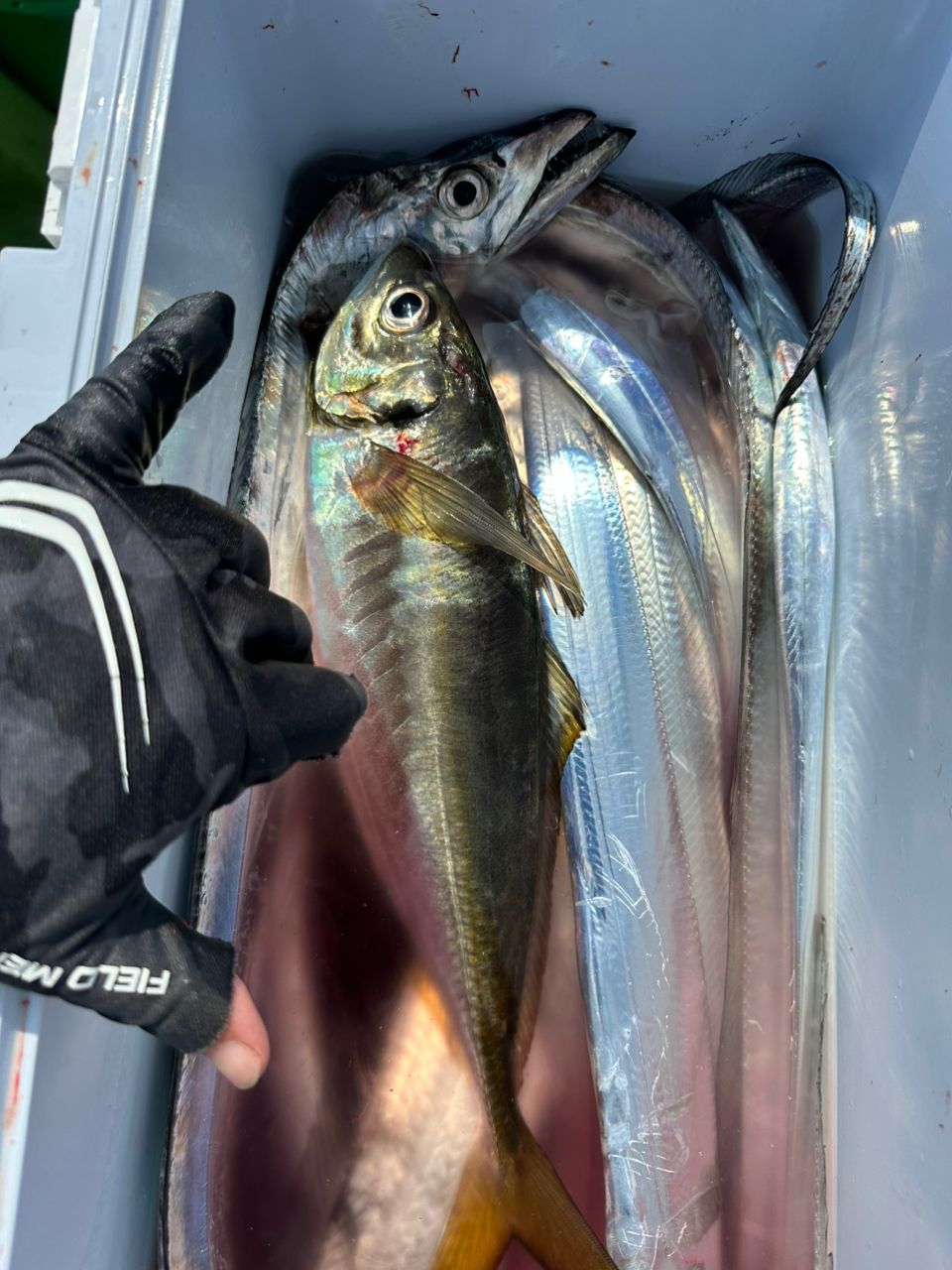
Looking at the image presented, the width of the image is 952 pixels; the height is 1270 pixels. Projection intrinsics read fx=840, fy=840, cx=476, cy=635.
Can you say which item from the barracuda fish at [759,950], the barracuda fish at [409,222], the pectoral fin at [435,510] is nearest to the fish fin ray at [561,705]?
the pectoral fin at [435,510]

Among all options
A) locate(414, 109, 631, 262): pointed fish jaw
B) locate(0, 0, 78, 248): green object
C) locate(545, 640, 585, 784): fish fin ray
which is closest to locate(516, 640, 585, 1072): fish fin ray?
locate(545, 640, 585, 784): fish fin ray

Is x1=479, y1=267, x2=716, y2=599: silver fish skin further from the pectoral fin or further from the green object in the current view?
the green object

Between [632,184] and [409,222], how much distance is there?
1.59ft

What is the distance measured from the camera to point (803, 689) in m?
1.21

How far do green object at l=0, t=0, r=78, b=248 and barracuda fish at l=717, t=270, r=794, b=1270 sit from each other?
5.03ft

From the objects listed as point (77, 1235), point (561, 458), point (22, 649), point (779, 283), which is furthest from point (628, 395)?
point (77, 1235)

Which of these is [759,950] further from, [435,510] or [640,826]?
[435,510]

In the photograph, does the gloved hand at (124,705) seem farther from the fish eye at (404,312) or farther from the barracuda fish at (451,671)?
the fish eye at (404,312)

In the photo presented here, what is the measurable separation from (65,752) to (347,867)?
56cm

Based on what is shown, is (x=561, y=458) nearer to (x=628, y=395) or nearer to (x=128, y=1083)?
(x=628, y=395)

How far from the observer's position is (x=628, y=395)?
1.39 metres

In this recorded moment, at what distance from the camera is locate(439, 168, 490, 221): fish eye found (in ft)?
4.16

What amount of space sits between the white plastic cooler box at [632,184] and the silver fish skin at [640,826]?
20 centimetres

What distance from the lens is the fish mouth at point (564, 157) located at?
1258mm
